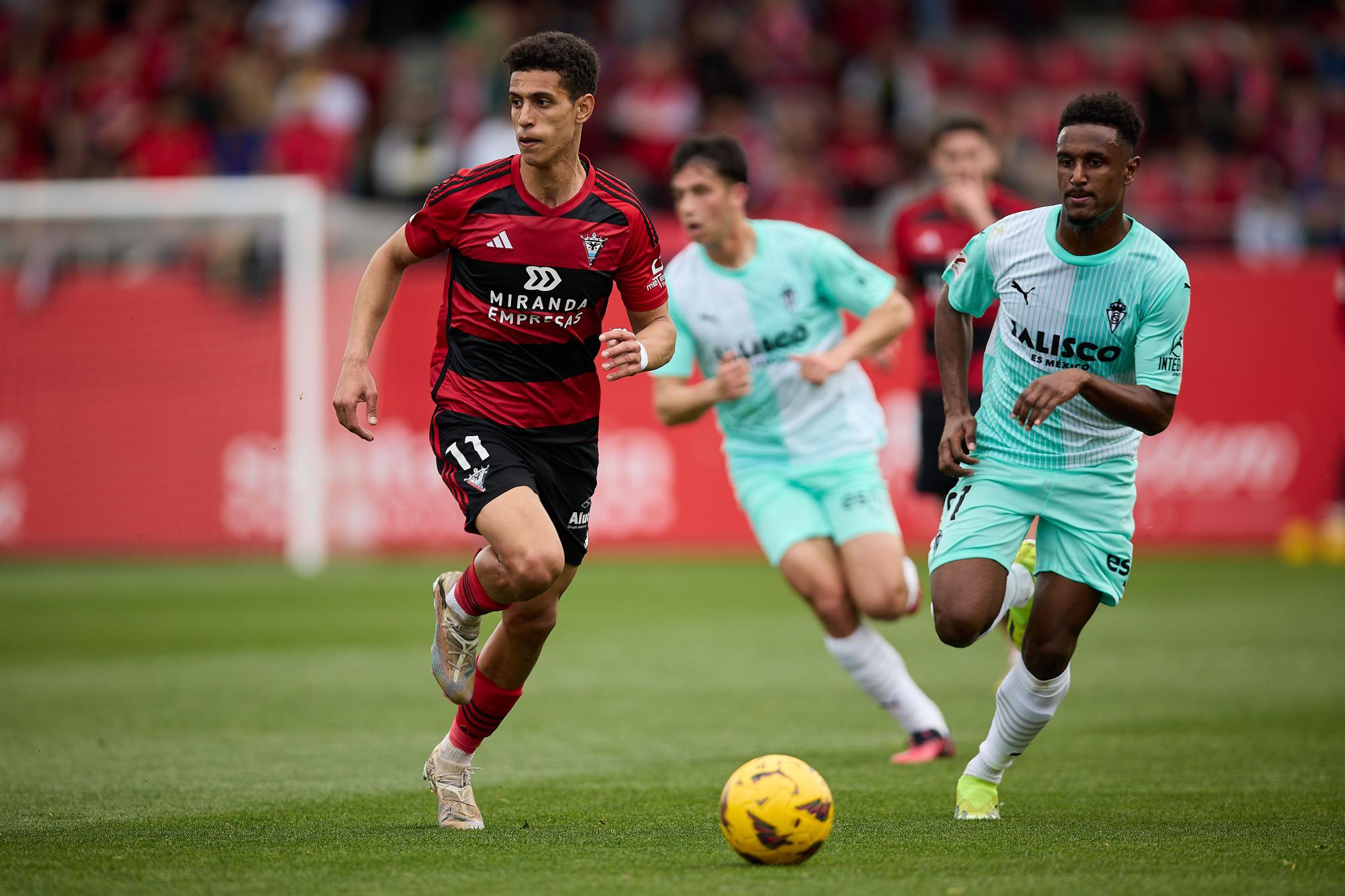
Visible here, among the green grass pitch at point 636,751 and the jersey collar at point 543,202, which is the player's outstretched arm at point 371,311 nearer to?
the jersey collar at point 543,202

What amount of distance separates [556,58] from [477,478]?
5.09ft

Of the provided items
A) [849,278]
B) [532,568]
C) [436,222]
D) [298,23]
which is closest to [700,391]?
[849,278]

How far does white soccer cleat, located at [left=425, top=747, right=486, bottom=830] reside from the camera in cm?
609

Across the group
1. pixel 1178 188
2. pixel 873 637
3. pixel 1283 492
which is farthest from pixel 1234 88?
pixel 873 637

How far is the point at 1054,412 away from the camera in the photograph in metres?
6.21

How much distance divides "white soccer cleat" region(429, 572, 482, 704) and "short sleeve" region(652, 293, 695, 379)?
2505mm

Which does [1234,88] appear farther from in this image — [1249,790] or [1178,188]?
[1249,790]

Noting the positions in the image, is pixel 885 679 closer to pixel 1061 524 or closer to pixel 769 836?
pixel 1061 524

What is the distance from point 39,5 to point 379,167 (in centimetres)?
713

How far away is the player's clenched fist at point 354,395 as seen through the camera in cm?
594

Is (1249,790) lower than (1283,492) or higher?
higher

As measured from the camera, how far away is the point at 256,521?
17562mm

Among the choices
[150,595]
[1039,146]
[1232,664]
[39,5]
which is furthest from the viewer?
[39,5]

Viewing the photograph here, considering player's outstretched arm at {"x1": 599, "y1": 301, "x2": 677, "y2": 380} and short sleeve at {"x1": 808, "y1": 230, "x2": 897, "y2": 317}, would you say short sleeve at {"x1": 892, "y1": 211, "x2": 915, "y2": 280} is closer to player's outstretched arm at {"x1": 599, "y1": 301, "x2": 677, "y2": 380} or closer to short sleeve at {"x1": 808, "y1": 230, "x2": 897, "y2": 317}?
→ short sleeve at {"x1": 808, "y1": 230, "x2": 897, "y2": 317}
